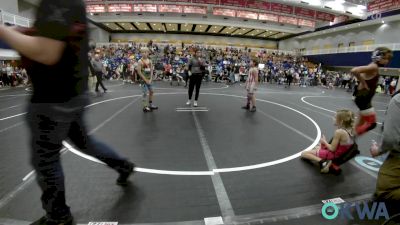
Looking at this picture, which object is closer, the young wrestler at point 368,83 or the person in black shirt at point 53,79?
the person in black shirt at point 53,79

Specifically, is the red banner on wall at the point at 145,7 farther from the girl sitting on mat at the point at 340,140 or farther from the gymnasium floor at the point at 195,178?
the girl sitting on mat at the point at 340,140

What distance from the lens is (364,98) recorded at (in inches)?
160

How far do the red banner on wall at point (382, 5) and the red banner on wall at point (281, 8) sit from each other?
7047 mm

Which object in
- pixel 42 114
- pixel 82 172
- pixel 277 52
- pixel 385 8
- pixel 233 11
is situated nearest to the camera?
pixel 42 114

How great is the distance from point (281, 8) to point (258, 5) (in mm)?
2415

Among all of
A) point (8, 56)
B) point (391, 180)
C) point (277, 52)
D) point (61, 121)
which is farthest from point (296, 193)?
point (277, 52)

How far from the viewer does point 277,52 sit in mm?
37656

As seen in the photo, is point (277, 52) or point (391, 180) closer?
point (391, 180)

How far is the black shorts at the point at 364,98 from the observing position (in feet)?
13.1

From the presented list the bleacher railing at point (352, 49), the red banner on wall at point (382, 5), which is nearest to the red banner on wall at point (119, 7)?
the red banner on wall at point (382, 5)

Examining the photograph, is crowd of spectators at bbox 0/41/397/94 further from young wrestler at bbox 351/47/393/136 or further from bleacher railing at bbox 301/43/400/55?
young wrestler at bbox 351/47/393/136

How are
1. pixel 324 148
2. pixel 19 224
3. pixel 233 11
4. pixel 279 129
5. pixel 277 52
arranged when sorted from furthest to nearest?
pixel 277 52, pixel 233 11, pixel 279 129, pixel 324 148, pixel 19 224

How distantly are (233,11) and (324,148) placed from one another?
84.6 feet

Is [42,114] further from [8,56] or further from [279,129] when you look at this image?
[8,56]
